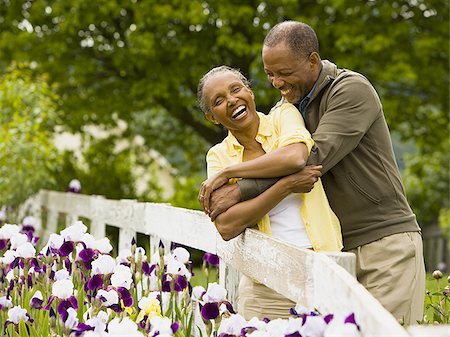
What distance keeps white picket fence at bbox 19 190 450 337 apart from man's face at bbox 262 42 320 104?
2.15 ft

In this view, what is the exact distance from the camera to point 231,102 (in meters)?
4.17

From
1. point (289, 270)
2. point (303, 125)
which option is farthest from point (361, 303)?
point (303, 125)

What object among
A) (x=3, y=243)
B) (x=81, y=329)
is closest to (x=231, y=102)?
(x=81, y=329)

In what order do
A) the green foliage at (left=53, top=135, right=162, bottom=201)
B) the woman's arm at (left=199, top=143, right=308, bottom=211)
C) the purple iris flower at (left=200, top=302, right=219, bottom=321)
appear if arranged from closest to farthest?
the purple iris flower at (left=200, top=302, right=219, bottom=321), the woman's arm at (left=199, top=143, right=308, bottom=211), the green foliage at (left=53, top=135, right=162, bottom=201)

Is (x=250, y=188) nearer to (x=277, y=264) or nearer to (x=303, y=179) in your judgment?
(x=303, y=179)

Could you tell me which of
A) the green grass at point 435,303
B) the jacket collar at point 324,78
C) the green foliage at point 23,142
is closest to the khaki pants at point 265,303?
the green grass at point 435,303

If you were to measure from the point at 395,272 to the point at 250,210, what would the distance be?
69 centimetres

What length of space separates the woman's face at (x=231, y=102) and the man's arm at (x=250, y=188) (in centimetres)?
27

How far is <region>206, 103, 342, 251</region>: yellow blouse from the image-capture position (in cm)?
402

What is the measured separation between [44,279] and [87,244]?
0.30 meters

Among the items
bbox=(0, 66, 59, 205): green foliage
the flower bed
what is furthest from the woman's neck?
bbox=(0, 66, 59, 205): green foliage

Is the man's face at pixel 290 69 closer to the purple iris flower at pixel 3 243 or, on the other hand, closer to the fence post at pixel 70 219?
the purple iris flower at pixel 3 243

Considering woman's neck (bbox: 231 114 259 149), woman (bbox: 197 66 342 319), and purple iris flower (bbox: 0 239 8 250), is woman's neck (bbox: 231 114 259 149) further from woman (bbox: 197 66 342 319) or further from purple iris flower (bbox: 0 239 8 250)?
purple iris flower (bbox: 0 239 8 250)

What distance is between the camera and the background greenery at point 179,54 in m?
15.5
